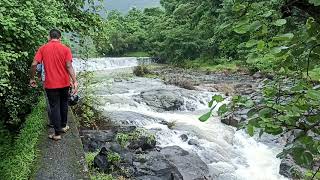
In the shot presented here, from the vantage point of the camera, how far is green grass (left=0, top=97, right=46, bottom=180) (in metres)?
5.08

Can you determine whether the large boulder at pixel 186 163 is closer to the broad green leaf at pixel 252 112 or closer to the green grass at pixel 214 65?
the broad green leaf at pixel 252 112

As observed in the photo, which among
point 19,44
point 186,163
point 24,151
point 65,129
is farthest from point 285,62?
point 186,163

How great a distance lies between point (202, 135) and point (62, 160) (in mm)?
8021

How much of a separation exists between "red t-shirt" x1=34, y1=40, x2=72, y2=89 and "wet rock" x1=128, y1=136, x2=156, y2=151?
4.64 metres

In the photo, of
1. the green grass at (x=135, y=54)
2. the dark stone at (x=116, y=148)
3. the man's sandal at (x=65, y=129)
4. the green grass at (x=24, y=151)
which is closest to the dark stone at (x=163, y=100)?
the dark stone at (x=116, y=148)

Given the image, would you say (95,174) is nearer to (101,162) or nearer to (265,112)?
(101,162)

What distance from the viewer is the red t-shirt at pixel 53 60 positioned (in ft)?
19.6

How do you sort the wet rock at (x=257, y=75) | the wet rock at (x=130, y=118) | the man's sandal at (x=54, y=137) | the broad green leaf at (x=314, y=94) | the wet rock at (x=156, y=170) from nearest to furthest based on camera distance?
the broad green leaf at (x=314, y=94), the man's sandal at (x=54, y=137), the wet rock at (x=156, y=170), the wet rock at (x=130, y=118), the wet rock at (x=257, y=75)

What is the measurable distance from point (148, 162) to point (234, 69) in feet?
78.5

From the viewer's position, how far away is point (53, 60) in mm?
5992

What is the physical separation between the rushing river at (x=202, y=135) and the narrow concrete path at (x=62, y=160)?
165 inches

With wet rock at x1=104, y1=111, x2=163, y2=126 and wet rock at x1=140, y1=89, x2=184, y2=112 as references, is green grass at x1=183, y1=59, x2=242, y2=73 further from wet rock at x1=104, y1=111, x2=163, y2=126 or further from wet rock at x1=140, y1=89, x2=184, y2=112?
wet rock at x1=104, y1=111, x2=163, y2=126

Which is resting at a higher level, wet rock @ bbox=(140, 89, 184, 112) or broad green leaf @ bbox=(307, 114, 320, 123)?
broad green leaf @ bbox=(307, 114, 320, 123)

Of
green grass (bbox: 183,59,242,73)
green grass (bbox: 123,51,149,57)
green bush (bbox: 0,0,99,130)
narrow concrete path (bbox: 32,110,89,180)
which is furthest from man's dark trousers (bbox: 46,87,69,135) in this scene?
green grass (bbox: 123,51,149,57)
